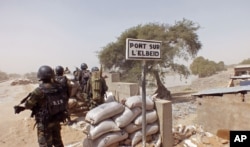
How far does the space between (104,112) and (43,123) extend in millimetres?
1044

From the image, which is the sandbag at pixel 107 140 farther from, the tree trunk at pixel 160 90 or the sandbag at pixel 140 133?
the tree trunk at pixel 160 90

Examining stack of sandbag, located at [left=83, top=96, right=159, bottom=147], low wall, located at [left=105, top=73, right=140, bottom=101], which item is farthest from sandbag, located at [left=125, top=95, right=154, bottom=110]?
low wall, located at [left=105, top=73, right=140, bottom=101]

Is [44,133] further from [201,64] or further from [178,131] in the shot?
[201,64]

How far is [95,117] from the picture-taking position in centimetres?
412

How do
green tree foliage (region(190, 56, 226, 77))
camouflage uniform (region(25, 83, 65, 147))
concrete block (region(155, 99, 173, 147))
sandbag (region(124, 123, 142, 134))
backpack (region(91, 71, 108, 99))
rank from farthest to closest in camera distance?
1. green tree foliage (region(190, 56, 226, 77))
2. backpack (region(91, 71, 108, 99))
3. concrete block (region(155, 99, 173, 147))
4. sandbag (region(124, 123, 142, 134))
5. camouflage uniform (region(25, 83, 65, 147))

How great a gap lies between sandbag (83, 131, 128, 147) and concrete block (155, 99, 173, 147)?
2.47ft

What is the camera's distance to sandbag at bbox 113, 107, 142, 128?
418 cm

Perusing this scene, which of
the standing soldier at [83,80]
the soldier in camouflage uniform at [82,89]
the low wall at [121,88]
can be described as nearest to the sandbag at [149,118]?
the low wall at [121,88]

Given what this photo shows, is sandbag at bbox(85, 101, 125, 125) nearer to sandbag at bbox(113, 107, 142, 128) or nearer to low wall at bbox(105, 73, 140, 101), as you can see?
sandbag at bbox(113, 107, 142, 128)

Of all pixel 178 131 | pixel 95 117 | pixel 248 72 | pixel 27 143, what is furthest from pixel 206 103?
pixel 248 72

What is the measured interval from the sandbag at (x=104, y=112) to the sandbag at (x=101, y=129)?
0.28 ft

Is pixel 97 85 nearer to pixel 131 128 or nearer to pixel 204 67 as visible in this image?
pixel 131 128

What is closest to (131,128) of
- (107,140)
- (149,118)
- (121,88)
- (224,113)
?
(149,118)

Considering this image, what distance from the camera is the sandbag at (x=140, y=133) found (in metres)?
4.26
